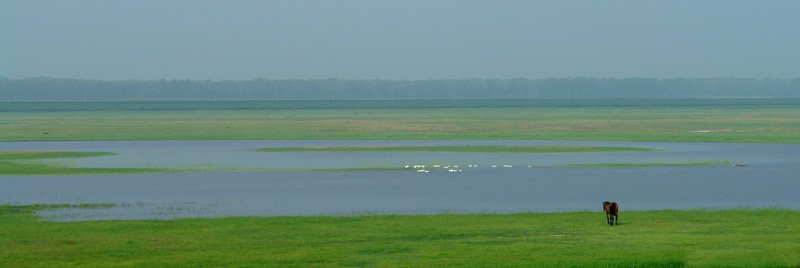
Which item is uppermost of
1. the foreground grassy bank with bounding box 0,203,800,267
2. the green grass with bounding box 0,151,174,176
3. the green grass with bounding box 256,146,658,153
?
the foreground grassy bank with bounding box 0,203,800,267

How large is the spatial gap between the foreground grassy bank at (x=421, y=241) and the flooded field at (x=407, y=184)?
264cm

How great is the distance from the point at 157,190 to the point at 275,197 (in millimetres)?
4604

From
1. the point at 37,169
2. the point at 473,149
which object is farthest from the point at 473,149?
the point at 37,169

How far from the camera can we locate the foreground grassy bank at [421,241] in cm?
1688

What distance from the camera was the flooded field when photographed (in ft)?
89.4

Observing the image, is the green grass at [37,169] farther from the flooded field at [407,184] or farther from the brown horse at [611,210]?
the brown horse at [611,210]

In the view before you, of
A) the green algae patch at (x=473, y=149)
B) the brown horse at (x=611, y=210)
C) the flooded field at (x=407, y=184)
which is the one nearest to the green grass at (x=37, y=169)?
the flooded field at (x=407, y=184)

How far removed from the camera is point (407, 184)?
33969 mm

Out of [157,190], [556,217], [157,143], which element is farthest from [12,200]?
[157,143]

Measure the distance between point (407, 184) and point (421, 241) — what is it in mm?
14288

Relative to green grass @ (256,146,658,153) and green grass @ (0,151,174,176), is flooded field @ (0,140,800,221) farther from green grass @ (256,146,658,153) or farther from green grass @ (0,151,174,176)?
green grass @ (256,146,658,153)

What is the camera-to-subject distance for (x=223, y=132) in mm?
76875

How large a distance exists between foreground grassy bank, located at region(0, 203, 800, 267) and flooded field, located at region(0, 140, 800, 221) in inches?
104

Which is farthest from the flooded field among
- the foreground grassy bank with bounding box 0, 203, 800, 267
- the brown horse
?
the brown horse
